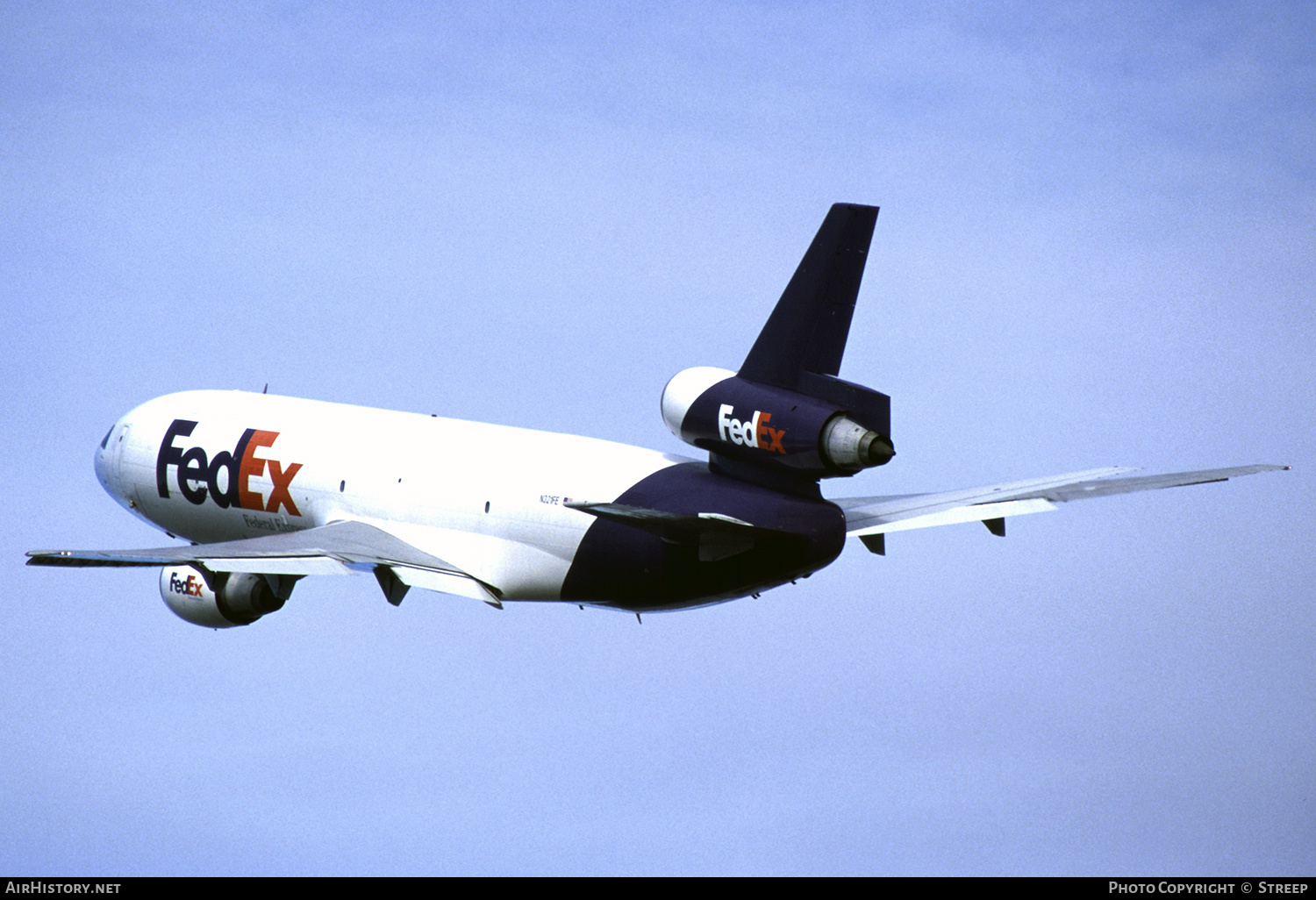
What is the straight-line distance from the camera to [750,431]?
87.7 feet

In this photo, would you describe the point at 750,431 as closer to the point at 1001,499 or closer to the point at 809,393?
the point at 809,393

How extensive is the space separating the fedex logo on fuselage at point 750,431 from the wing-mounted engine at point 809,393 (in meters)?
0.01

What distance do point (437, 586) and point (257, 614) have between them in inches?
241

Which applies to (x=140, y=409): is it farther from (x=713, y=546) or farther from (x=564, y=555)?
(x=713, y=546)

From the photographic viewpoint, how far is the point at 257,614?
33969mm

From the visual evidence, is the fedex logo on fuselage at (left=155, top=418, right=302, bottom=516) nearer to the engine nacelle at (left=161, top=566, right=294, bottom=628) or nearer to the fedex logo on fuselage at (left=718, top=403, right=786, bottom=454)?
the engine nacelle at (left=161, top=566, right=294, bottom=628)

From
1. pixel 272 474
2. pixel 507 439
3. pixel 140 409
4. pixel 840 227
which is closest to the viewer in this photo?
pixel 840 227

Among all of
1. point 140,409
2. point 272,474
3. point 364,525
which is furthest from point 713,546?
point 140,409

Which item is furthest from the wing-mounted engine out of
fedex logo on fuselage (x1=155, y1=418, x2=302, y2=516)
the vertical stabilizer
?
fedex logo on fuselage (x1=155, y1=418, x2=302, y2=516)

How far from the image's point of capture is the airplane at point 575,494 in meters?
26.3

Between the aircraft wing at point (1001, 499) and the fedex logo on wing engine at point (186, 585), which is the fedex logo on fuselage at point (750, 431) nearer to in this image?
the aircraft wing at point (1001, 499)

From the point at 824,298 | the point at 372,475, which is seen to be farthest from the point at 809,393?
the point at 372,475

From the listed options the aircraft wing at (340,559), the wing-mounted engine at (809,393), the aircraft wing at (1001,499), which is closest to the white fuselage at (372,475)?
the aircraft wing at (340,559)

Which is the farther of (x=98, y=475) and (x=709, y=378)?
(x=98, y=475)
